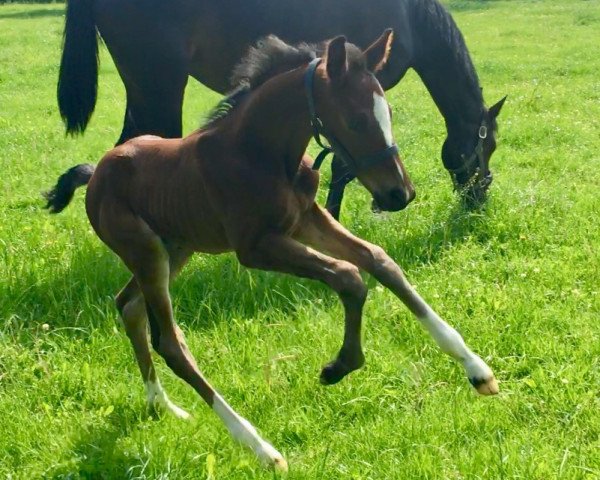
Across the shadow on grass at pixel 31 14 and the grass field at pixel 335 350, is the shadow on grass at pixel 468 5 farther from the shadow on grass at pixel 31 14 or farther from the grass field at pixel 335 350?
the grass field at pixel 335 350

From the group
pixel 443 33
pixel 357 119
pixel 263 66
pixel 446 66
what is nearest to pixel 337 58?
pixel 357 119

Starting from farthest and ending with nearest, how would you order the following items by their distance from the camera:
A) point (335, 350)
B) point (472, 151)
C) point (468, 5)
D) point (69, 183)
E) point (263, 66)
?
point (468, 5)
point (472, 151)
point (69, 183)
point (335, 350)
point (263, 66)

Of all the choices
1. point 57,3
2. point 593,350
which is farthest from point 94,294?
point 57,3

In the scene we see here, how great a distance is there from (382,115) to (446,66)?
3.77 meters

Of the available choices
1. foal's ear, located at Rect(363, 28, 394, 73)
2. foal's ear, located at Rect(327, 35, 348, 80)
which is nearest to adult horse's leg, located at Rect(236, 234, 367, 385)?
foal's ear, located at Rect(327, 35, 348, 80)

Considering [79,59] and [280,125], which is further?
[79,59]

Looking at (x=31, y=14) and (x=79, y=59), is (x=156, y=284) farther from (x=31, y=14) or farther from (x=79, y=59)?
(x=31, y=14)

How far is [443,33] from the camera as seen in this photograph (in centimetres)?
626

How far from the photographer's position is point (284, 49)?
Answer: 3252mm

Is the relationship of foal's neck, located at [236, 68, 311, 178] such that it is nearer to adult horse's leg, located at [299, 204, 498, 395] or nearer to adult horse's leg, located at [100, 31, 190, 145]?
adult horse's leg, located at [299, 204, 498, 395]

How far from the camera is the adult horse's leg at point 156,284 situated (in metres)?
3.21

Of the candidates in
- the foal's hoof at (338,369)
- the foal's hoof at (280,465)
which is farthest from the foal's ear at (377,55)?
the foal's hoof at (280,465)

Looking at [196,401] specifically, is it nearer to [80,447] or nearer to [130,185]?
[80,447]

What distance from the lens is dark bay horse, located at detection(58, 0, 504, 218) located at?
18.2ft
